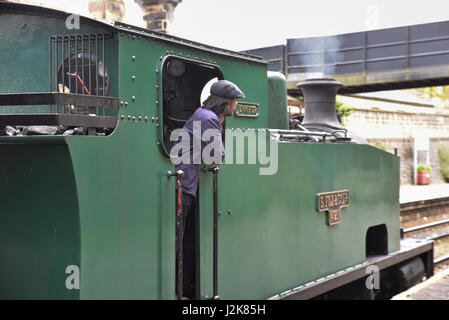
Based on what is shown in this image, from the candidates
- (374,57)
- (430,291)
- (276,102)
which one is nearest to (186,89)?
(276,102)

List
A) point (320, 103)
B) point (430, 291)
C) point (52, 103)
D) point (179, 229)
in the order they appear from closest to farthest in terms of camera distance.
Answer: point (52, 103) < point (179, 229) < point (430, 291) < point (320, 103)

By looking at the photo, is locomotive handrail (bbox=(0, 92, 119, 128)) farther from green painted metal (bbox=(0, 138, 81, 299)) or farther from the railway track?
the railway track

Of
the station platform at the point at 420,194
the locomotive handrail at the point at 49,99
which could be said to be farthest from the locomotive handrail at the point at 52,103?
the station platform at the point at 420,194

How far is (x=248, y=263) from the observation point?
13.2 ft

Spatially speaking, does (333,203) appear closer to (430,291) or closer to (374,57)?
(430,291)

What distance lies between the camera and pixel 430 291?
5836mm

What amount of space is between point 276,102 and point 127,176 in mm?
2397

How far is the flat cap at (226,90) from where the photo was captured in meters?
3.64

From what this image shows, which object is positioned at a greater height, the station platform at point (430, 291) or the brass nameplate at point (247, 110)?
the brass nameplate at point (247, 110)

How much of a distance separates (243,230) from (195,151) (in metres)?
0.79

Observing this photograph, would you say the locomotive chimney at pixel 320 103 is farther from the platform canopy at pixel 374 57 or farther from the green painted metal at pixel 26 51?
the platform canopy at pixel 374 57

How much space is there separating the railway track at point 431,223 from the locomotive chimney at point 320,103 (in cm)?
481

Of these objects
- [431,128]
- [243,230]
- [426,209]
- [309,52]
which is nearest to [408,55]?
[309,52]
